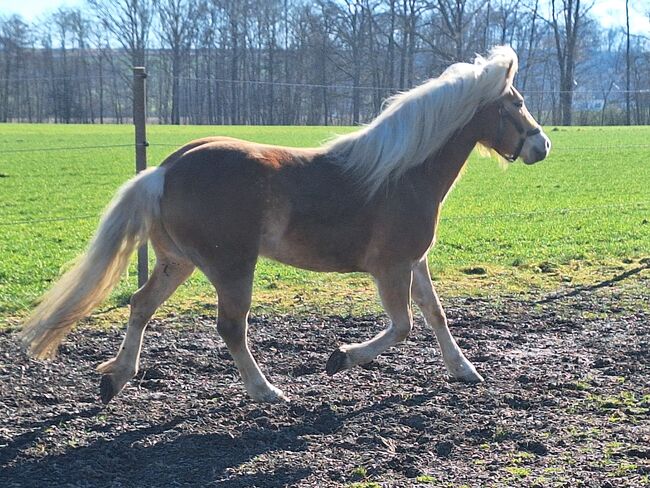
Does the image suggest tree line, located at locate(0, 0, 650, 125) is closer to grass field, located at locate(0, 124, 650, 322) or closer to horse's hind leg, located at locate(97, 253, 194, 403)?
grass field, located at locate(0, 124, 650, 322)

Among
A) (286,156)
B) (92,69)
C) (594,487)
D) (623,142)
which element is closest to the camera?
(594,487)

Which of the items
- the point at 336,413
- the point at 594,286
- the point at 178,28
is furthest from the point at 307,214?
the point at 178,28

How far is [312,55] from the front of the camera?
57719 mm

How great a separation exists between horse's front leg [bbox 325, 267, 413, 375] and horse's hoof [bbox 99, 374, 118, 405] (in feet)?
4.30

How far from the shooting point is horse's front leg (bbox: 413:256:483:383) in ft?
17.9

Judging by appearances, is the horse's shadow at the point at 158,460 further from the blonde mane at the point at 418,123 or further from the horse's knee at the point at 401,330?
the blonde mane at the point at 418,123

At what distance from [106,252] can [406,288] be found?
6.11ft

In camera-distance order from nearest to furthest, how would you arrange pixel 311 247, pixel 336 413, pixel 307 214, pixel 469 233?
pixel 336 413
pixel 307 214
pixel 311 247
pixel 469 233

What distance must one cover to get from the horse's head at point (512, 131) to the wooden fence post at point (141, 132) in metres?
3.61

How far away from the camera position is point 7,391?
5.14 m

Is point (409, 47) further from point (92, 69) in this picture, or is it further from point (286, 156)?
point (286, 156)

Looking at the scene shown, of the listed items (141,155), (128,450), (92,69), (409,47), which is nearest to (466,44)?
(409,47)

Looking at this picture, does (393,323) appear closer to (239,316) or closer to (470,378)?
(470,378)

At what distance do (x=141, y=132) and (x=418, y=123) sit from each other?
11.8ft
